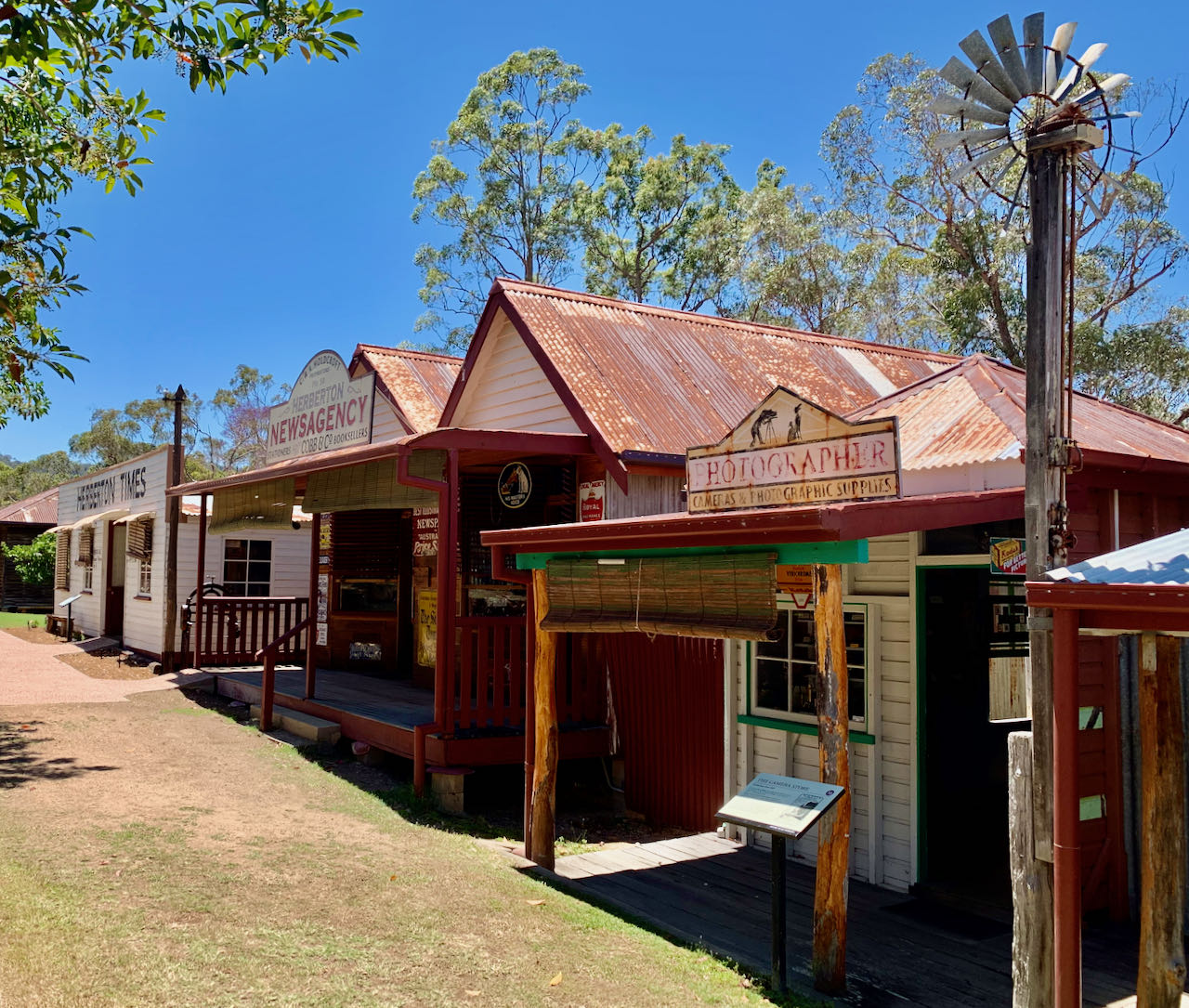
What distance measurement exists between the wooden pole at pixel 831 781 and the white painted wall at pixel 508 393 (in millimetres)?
4900

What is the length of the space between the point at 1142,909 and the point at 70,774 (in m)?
8.23

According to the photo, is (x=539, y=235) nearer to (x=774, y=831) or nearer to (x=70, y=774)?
(x=70, y=774)

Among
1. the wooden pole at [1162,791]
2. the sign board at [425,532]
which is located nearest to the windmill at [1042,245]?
the wooden pole at [1162,791]

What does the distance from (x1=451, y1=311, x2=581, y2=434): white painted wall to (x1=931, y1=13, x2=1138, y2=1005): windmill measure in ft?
18.2

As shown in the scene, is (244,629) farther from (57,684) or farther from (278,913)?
(278,913)

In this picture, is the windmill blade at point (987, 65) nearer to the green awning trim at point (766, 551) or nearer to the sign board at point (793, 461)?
the sign board at point (793, 461)

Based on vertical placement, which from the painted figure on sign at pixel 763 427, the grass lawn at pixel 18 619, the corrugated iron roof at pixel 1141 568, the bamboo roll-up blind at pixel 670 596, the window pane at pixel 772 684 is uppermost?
the painted figure on sign at pixel 763 427

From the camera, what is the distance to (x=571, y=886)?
6.84 m

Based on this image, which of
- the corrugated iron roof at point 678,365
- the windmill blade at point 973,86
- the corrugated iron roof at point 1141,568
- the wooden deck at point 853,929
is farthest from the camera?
the corrugated iron roof at point 678,365

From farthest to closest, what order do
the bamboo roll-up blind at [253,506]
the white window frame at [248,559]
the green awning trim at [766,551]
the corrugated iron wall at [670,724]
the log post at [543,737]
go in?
1. the white window frame at [248,559]
2. the bamboo roll-up blind at [253,506]
3. the corrugated iron wall at [670,724]
4. the log post at [543,737]
5. the green awning trim at [766,551]

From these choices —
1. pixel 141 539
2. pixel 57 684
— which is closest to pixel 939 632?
pixel 57 684

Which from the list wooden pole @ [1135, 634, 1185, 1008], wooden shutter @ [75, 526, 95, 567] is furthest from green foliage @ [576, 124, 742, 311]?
wooden pole @ [1135, 634, 1185, 1008]

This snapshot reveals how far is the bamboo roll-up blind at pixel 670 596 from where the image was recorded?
575 cm

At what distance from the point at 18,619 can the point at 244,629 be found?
57.3 feet
